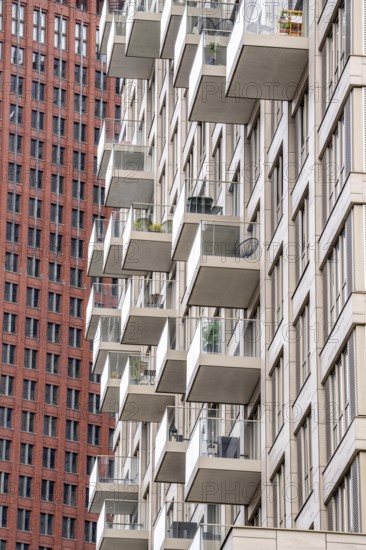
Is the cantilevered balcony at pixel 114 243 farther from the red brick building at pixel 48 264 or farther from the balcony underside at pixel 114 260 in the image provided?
the red brick building at pixel 48 264

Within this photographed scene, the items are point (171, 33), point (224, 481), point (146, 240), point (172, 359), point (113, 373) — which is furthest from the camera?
point (113, 373)

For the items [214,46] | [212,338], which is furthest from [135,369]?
[214,46]

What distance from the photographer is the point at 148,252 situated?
2295 inches

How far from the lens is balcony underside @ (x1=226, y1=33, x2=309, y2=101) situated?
39625 millimetres

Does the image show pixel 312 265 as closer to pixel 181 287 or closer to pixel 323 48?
pixel 323 48

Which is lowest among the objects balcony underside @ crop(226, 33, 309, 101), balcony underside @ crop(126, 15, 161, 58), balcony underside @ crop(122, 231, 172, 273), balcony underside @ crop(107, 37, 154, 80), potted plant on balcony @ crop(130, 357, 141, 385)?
potted plant on balcony @ crop(130, 357, 141, 385)

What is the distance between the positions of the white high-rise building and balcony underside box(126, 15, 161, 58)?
96 millimetres

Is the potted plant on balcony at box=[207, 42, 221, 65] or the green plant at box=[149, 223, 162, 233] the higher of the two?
the potted plant on balcony at box=[207, 42, 221, 65]

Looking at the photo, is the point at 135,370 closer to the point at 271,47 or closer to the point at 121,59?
the point at 121,59

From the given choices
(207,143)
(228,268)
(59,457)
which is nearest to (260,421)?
(228,268)

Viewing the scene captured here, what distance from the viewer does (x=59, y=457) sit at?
146m

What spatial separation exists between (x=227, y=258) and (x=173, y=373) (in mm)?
9280

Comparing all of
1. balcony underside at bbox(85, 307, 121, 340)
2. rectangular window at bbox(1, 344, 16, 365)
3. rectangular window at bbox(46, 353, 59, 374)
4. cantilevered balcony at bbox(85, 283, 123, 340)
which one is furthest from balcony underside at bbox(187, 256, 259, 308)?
rectangular window at bbox(46, 353, 59, 374)

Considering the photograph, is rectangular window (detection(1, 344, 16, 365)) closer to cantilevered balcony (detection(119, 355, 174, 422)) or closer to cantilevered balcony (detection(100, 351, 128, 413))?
cantilevered balcony (detection(100, 351, 128, 413))
